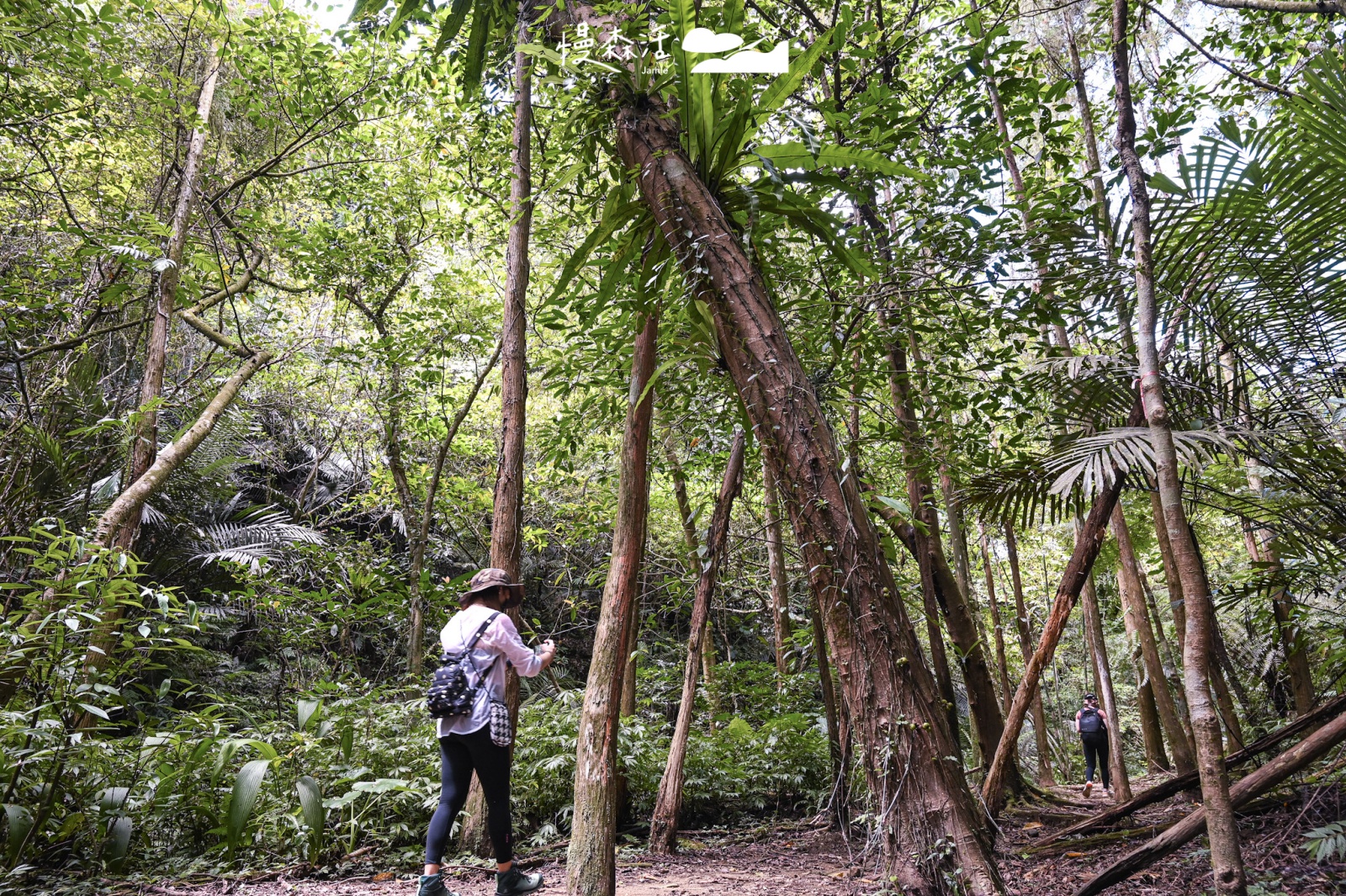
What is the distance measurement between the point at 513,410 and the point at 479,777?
223cm

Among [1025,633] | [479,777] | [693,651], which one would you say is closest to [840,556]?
[479,777]

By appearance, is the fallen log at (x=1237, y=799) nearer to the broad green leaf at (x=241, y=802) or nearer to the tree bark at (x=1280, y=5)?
the tree bark at (x=1280, y=5)

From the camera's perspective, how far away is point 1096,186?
24.4 feet

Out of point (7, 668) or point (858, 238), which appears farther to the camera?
point (858, 238)

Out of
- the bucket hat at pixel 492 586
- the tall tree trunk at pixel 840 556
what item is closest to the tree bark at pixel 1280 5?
the tall tree trunk at pixel 840 556

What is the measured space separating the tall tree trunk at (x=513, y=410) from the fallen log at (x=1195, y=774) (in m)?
3.34

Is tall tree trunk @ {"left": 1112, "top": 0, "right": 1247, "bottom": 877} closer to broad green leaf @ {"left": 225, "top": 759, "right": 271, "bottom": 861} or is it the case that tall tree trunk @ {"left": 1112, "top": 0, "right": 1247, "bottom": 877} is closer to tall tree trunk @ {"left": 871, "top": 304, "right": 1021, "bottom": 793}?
tall tree trunk @ {"left": 871, "top": 304, "right": 1021, "bottom": 793}

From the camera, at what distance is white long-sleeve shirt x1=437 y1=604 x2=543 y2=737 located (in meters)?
3.68

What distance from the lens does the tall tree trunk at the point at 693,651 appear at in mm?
4945

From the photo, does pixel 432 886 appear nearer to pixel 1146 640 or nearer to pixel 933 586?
pixel 933 586

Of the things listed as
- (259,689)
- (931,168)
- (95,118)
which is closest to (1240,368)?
(931,168)

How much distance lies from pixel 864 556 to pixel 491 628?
2.19 meters

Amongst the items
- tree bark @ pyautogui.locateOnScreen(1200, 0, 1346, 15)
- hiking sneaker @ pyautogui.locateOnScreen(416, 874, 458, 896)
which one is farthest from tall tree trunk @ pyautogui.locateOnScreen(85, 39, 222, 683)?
tree bark @ pyautogui.locateOnScreen(1200, 0, 1346, 15)

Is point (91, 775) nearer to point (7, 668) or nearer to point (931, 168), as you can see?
point (7, 668)
